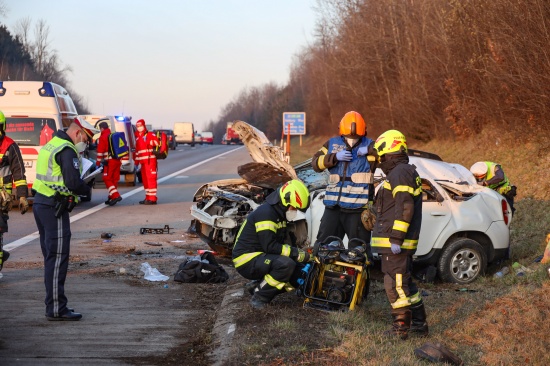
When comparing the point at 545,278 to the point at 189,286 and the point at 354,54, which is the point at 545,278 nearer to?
the point at 189,286

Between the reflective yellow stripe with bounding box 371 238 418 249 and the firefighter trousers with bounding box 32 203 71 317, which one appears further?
the firefighter trousers with bounding box 32 203 71 317

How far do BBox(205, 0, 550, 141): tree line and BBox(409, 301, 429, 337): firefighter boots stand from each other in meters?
12.3

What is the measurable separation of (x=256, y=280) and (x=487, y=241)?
3.22m

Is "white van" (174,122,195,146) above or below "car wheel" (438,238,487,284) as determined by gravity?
below

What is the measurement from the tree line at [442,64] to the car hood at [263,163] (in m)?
8.92

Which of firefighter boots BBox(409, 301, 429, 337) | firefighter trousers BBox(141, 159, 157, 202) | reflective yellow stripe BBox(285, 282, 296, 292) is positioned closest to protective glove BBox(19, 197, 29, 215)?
reflective yellow stripe BBox(285, 282, 296, 292)

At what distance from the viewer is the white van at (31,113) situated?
679 inches

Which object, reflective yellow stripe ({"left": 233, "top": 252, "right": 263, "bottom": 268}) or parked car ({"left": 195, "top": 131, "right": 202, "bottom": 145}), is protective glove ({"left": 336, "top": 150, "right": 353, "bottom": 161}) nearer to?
reflective yellow stripe ({"left": 233, "top": 252, "right": 263, "bottom": 268})

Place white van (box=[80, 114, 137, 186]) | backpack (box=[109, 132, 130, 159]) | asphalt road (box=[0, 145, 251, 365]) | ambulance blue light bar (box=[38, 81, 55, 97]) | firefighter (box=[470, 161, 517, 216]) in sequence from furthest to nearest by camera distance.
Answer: white van (box=[80, 114, 137, 186]) → backpack (box=[109, 132, 130, 159]) → ambulance blue light bar (box=[38, 81, 55, 97]) → firefighter (box=[470, 161, 517, 216]) → asphalt road (box=[0, 145, 251, 365])

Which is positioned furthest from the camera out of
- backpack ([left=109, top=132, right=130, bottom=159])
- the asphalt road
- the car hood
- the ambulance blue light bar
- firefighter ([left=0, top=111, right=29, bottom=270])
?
backpack ([left=109, top=132, right=130, bottom=159])

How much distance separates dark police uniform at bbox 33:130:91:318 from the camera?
7.26m

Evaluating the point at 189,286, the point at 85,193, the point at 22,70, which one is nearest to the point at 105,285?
the point at 189,286

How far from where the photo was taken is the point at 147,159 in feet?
59.7

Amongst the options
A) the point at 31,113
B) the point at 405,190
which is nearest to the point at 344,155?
the point at 405,190
